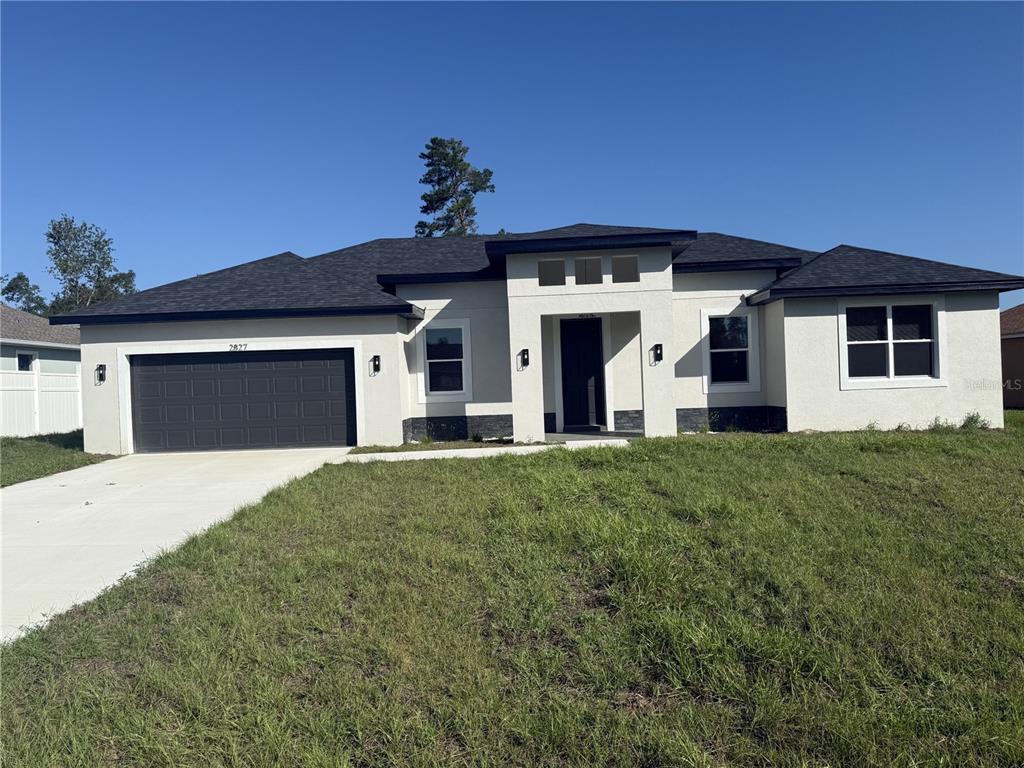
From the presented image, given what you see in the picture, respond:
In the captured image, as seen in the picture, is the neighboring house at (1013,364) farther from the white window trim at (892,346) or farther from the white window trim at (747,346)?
the white window trim at (747,346)

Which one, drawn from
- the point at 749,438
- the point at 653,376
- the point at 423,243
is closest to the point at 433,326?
the point at 423,243

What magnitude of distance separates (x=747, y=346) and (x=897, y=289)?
313 centimetres

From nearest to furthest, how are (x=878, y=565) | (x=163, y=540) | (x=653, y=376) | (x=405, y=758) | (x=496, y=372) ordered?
(x=405, y=758) → (x=878, y=565) → (x=163, y=540) → (x=653, y=376) → (x=496, y=372)

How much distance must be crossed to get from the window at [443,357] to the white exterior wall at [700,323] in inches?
197

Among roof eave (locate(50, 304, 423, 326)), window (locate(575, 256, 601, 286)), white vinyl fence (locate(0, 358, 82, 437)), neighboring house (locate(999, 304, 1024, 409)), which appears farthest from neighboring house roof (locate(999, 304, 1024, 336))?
white vinyl fence (locate(0, 358, 82, 437))

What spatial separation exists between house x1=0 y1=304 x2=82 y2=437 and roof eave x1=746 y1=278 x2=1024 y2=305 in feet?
63.4

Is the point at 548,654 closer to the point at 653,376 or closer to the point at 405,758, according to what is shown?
the point at 405,758

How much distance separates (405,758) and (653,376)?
10.4m

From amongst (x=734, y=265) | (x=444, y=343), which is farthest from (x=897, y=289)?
(x=444, y=343)

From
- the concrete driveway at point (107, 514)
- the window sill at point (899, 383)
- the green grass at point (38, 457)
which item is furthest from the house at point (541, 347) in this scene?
the concrete driveway at point (107, 514)

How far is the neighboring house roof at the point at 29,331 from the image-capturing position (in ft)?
60.7

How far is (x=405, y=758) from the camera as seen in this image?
308 centimetres

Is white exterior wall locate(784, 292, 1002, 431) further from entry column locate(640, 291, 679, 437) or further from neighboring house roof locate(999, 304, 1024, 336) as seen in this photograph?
neighboring house roof locate(999, 304, 1024, 336)

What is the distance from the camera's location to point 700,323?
14383 mm
